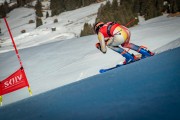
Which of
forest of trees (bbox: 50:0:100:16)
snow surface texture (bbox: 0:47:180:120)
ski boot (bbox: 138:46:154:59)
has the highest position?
snow surface texture (bbox: 0:47:180:120)

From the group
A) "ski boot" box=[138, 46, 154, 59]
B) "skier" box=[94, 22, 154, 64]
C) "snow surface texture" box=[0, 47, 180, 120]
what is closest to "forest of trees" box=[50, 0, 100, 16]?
"skier" box=[94, 22, 154, 64]

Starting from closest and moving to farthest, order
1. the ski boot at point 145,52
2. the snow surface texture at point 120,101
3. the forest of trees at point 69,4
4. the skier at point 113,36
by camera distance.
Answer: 1. the snow surface texture at point 120,101
2. the skier at point 113,36
3. the ski boot at point 145,52
4. the forest of trees at point 69,4

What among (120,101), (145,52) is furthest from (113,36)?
(120,101)

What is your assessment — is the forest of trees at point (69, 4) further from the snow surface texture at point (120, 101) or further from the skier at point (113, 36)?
the snow surface texture at point (120, 101)

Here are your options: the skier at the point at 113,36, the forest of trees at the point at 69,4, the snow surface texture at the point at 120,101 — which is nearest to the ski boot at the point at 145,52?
the skier at the point at 113,36

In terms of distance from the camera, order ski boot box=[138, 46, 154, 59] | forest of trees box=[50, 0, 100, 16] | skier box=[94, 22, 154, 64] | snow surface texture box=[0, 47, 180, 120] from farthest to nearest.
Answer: forest of trees box=[50, 0, 100, 16] → ski boot box=[138, 46, 154, 59] → skier box=[94, 22, 154, 64] → snow surface texture box=[0, 47, 180, 120]

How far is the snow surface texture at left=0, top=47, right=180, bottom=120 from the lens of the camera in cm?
249

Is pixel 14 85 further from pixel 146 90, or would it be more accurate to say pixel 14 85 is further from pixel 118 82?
pixel 146 90

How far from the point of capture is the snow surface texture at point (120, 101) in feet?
8.16

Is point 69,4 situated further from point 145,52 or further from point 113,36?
point 145,52

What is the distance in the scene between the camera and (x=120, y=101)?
9.80 ft

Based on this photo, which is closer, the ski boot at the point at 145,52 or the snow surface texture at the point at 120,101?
the snow surface texture at the point at 120,101

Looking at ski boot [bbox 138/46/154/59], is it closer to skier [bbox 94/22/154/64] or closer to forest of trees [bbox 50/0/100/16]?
skier [bbox 94/22/154/64]

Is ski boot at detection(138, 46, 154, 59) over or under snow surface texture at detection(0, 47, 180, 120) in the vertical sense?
under
